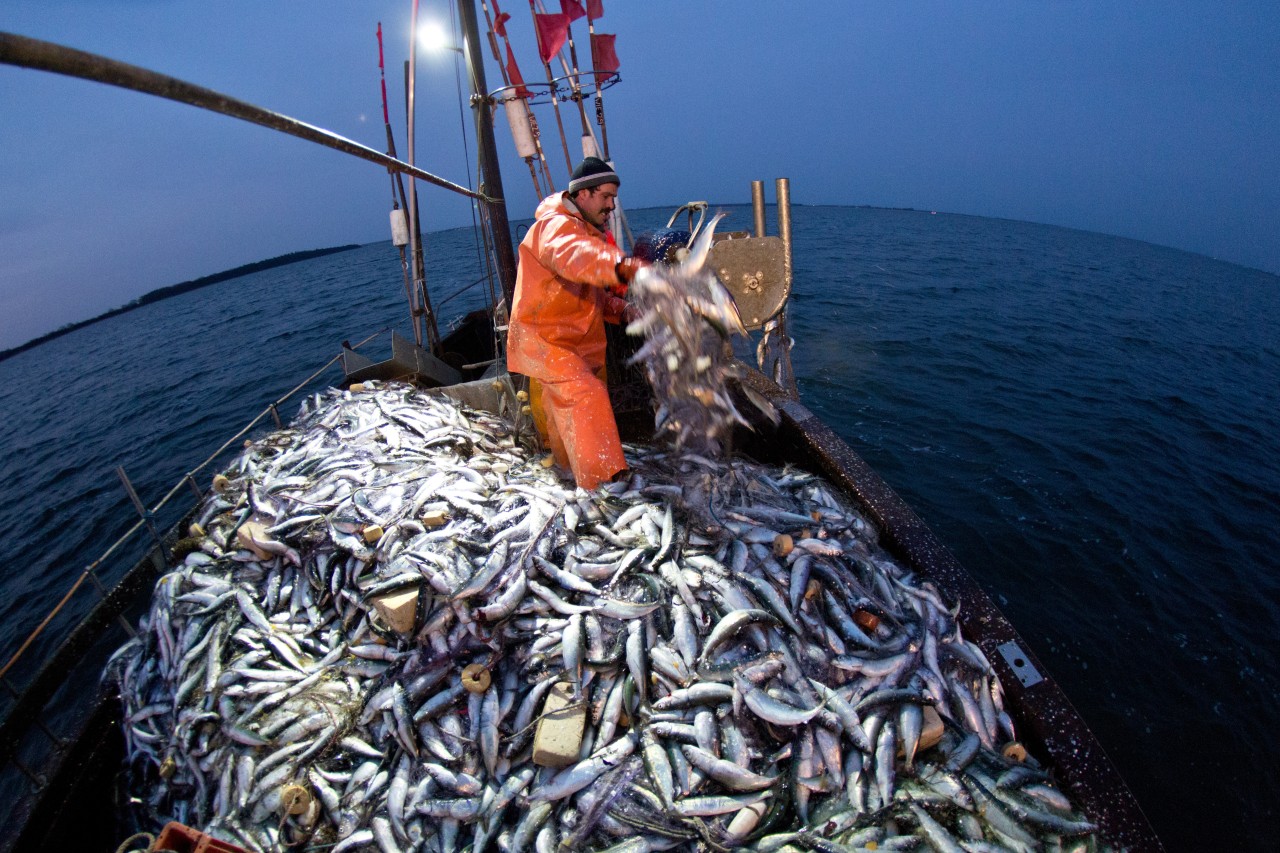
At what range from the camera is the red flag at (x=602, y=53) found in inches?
330

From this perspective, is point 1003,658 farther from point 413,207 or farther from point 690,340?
point 413,207

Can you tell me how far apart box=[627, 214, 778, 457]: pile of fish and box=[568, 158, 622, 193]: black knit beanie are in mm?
838

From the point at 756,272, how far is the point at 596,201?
2265 millimetres

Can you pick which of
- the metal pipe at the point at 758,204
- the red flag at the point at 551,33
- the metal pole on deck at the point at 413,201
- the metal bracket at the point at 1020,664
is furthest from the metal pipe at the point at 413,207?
the metal bracket at the point at 1020,664

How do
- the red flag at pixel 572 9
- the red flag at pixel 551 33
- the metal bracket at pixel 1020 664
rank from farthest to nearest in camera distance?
the red flag at pixel 572 9, the red flag at pixel 551 33, the metal bracket at pixel 1020 664

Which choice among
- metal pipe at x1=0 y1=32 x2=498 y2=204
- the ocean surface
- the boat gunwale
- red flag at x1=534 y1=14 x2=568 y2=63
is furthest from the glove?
red flag at x1=534 y1=14 x2=568 y2=63

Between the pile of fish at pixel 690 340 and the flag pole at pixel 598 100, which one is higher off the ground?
the flag pole at pixel 598 100

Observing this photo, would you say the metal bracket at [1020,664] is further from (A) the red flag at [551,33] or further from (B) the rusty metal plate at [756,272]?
(A) the red flag at [551,33]

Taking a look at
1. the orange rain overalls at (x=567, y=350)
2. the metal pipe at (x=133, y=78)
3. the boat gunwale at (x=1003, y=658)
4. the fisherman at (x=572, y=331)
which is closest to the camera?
the metal pipe at (x=133, y=78)

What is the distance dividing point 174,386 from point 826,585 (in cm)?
2930

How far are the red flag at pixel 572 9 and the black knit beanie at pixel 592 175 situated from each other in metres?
6.31

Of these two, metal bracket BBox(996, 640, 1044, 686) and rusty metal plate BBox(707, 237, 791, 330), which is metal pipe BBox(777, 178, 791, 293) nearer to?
rusty metal plate BBox(707, 237, 791, 330)

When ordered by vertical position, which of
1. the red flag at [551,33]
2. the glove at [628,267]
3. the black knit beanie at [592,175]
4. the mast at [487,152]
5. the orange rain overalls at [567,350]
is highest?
the red flag at [551,33]

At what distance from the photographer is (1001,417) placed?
12.1 meters
